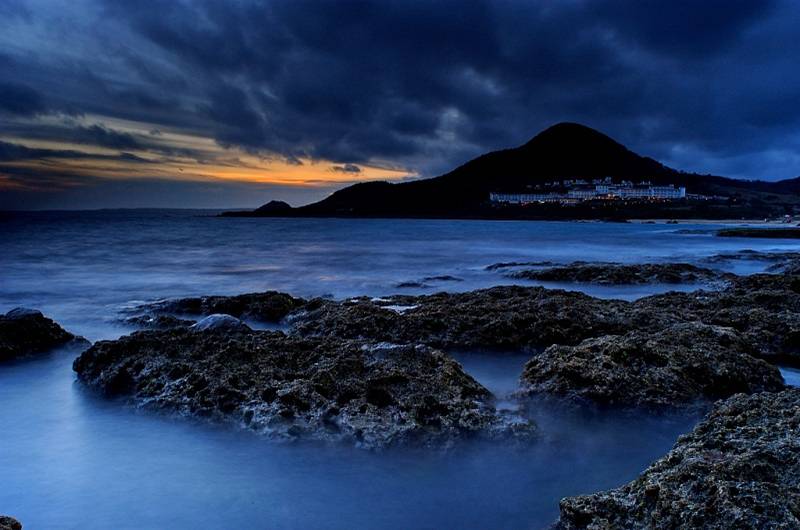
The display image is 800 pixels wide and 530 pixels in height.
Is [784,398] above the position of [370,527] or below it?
above

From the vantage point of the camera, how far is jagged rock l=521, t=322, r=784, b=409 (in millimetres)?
5277

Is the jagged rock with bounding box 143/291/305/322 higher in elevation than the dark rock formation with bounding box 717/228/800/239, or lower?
higher

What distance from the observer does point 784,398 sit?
3791 millimetres

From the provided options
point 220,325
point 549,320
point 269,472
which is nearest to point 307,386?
point 269,472

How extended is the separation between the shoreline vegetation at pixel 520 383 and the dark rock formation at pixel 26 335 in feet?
0.08

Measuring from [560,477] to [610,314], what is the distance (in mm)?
4477

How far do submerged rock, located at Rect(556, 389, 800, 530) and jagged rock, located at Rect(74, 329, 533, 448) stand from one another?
1634 millimetres

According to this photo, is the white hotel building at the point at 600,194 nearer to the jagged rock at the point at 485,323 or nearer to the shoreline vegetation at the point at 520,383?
the jagged rock at the point at 485,323

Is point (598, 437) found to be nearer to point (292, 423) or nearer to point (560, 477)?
point (560, 477)

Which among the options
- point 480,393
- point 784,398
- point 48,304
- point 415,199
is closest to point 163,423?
point 480,393

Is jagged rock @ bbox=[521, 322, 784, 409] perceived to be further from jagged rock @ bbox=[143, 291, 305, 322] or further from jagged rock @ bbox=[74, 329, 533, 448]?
jagged rock @ bbox=[143, 291, 305, 322]

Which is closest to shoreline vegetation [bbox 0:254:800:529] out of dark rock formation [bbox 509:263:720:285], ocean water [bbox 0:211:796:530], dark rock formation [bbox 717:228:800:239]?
ocean water [bbox 0:211:796:530]

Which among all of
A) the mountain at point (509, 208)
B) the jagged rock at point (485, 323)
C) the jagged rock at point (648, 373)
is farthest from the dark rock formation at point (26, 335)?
the mountain at point (509, 208)

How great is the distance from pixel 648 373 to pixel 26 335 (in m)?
8.91
